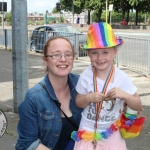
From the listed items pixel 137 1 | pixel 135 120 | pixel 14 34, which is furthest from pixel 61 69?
pixel 137 1

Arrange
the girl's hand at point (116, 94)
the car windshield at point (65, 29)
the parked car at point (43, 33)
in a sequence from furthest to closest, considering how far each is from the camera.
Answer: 1. the car windshield at point (65, 29)
2. the parked car at point (43, 33)
3. the girl's hand at point (116, 94)

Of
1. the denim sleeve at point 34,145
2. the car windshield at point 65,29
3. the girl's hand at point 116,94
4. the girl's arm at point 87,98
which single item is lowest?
the denim sleeve at point 34,145

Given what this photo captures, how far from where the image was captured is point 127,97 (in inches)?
85.4

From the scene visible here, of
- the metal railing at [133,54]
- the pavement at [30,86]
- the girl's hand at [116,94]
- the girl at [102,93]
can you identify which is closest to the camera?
the girl's hand at [116,94]

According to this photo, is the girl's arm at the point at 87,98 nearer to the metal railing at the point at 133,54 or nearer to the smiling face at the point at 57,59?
the smiling face at the point at 57,59

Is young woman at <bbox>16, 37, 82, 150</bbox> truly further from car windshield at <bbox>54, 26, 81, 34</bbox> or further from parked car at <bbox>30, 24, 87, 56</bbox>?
car windshield at <bbox>54, 26, 81, 34</bbox>

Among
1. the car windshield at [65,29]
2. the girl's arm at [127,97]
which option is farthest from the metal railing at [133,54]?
the girl's arm at [127,97]

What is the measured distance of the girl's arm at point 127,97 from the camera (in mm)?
2135

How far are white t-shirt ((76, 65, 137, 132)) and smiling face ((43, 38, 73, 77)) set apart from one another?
16 centimetres

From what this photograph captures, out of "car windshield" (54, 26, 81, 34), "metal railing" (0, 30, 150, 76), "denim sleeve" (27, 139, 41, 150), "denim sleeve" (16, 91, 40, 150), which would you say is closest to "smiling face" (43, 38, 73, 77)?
"denim sleeve" (16, 91, 40, 150)

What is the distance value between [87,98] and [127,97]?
0.27 meters

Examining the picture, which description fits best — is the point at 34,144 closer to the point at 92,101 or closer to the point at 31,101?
the point at 31,101

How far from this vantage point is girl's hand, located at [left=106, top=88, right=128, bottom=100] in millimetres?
2131

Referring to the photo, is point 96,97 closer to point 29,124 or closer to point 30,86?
point 29,124
